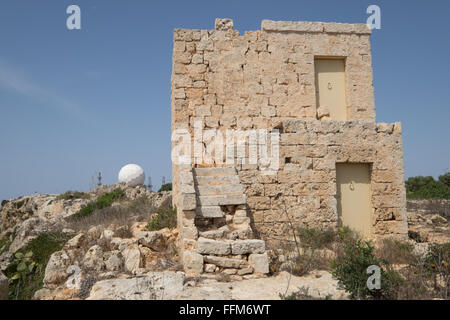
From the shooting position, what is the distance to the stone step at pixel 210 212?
241 inches

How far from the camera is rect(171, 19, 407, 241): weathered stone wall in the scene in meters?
7.45

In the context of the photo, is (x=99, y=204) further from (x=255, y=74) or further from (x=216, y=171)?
(x=255, y=74)

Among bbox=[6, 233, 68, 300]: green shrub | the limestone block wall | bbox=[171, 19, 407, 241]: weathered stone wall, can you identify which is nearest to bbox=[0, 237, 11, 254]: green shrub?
bbox=[6, 233, 68, 300]: green shrub

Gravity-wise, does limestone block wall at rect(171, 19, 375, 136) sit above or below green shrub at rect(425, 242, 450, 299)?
above

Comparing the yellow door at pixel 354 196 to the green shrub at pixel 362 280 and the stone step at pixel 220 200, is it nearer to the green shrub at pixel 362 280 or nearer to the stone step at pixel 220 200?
the stone step at pixel 220 200

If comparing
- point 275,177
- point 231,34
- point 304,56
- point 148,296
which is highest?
point 231,34

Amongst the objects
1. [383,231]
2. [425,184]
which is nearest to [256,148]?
[383,231]

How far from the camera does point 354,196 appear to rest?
25.8ft

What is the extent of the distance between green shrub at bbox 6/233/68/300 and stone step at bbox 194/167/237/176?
3672 mm

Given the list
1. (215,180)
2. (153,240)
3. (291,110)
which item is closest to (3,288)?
(153,240)

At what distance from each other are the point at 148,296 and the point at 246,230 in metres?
2.28

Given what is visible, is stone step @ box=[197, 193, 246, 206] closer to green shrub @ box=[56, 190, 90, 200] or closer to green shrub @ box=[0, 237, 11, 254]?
green shrub @ box=[0, 237, 11, 254]

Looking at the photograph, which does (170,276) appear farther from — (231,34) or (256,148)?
(231,34)
